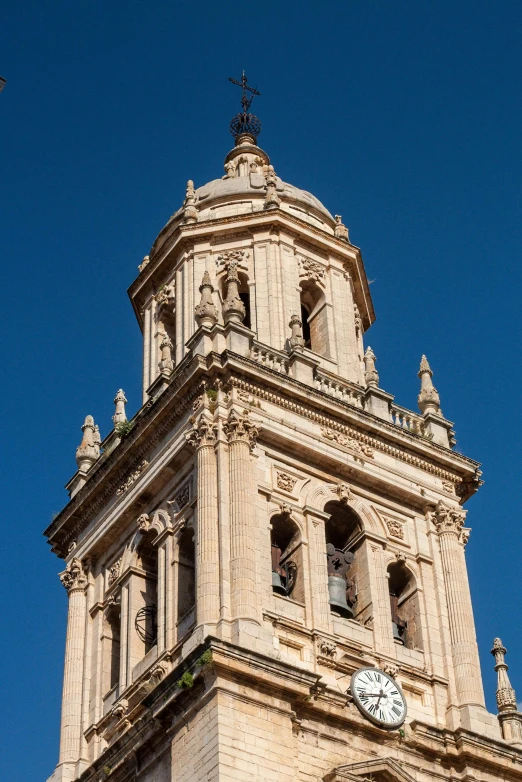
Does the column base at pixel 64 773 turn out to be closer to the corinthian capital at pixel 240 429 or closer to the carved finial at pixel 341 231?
the corinthian capital at pixel 240 429

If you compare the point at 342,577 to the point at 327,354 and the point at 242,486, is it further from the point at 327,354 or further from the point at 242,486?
the point at 327,354

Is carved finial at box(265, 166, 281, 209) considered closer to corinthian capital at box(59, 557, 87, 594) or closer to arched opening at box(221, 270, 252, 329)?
arched opening at box(221, 270, 252, 329)

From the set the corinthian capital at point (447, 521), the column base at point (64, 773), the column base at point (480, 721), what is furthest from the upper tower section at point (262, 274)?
the column base at point (64, 773)

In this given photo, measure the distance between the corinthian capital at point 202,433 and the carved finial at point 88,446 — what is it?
5.45m

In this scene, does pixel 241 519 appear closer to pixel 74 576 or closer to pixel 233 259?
pixel 74 576

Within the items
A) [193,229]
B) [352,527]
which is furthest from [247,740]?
[193,229]

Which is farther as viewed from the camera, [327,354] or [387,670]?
[327,354]

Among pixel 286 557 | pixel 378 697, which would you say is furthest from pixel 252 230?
pixel 378 697

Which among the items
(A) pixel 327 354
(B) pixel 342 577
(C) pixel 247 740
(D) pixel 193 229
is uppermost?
(D) pixel 193 229

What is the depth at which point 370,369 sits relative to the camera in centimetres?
4066

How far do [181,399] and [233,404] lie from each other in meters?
1.47

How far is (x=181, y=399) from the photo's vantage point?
3741cm

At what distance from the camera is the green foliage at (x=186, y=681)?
32.0 meters

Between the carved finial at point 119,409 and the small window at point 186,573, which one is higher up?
the carved finial at point 119,409
